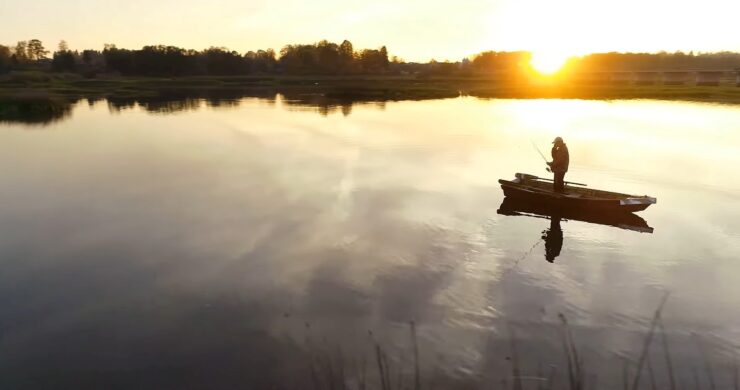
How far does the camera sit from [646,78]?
140500 millimetres

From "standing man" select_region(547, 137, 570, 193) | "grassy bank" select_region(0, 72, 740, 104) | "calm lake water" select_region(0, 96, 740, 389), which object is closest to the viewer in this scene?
"calm lake water" select_region(0, 96, 740, 389)

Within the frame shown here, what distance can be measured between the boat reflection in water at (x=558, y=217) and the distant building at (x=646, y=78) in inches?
4857

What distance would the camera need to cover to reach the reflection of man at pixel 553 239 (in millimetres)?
18534

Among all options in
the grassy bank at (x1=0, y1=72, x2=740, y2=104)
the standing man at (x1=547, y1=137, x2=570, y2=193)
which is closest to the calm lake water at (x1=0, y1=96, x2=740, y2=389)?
the standing man at (x1=547, y1=137, x2=570, y2=193)

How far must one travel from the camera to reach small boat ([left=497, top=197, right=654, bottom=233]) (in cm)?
2175

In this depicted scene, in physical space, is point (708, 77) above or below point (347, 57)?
below

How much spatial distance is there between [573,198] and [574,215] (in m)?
1.16

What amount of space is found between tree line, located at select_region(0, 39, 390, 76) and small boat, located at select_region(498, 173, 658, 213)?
138116 millimetres

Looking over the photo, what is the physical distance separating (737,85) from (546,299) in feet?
400

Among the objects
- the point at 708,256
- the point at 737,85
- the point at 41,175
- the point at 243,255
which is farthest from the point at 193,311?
the point at 737,85

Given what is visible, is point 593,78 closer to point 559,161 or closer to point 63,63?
point 559,161

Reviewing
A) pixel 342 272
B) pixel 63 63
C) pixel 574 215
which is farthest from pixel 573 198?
pixel 63 63

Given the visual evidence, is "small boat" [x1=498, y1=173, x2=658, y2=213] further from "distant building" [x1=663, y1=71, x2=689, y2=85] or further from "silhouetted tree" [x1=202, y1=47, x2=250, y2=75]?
"silhouetted tree" [x1=202, y1=47, x2=250, y2=75]

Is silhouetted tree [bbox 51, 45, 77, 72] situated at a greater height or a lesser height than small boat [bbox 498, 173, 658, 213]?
greater
